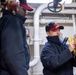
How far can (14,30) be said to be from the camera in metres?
1.54

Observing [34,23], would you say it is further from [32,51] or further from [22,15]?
[22,15]

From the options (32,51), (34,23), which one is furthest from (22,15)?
(32,51)

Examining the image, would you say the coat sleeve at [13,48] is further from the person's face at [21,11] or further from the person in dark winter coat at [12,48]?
the person's face at [21,11]

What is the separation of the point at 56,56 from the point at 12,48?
2.30 ft

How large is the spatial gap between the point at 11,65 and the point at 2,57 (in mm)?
103

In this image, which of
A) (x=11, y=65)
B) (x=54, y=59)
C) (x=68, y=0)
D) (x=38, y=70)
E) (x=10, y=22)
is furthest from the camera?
(x=38, y=70)

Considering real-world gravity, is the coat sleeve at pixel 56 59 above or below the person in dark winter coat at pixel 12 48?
below

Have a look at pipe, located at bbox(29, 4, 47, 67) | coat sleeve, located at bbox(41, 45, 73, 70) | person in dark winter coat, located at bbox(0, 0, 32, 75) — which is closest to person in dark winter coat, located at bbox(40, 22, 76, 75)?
coat sleeve, located at bbox(41, 45, 73, 70)

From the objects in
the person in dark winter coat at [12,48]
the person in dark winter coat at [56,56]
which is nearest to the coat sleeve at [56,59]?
the person in dark winter coat at [56,56]

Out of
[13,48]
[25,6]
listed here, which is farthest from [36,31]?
[13,48]

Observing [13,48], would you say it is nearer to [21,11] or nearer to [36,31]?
[21,11]

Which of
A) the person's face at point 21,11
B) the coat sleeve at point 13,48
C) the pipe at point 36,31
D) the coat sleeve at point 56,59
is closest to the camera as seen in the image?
the coat sleeve at point 13,48

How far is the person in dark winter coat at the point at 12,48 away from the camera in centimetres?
147

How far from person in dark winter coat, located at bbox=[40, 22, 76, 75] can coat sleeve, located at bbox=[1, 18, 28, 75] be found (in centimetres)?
58
